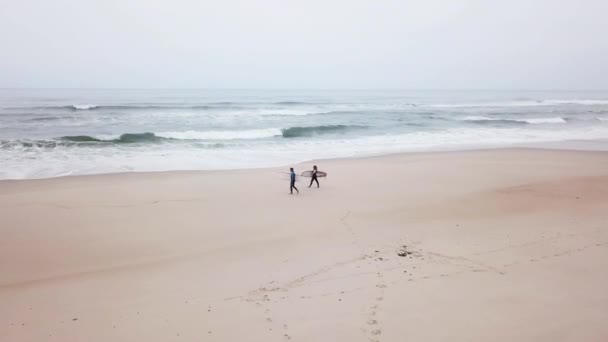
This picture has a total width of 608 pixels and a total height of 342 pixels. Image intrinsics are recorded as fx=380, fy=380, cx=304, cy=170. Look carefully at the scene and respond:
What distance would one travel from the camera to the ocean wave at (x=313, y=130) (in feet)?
81.7

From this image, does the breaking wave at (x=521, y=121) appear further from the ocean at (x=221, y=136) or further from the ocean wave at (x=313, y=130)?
the ocean wave at (x=313, y=130)

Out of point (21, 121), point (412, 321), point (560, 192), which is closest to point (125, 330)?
point (412, 321)

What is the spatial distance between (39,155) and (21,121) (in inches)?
536

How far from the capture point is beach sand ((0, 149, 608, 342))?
4.69m

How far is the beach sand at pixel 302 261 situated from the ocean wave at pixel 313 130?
1329 centimetres

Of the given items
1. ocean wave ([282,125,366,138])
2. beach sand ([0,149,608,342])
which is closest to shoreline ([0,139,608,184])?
beach sand ([0,149,608,342])

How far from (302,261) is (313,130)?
66.3ft

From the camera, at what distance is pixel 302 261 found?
6.52 m

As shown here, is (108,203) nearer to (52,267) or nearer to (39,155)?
(52,267)

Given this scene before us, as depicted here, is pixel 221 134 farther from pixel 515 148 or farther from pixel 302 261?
pixel 302 261

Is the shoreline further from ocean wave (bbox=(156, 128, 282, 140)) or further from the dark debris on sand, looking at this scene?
ocean wave (bbox=(156, 128, 282, 140))

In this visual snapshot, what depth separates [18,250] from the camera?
695 centimetres

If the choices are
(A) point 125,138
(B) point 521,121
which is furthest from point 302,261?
(B) point 521,121

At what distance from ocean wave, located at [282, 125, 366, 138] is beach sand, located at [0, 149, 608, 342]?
13287 millimetres
